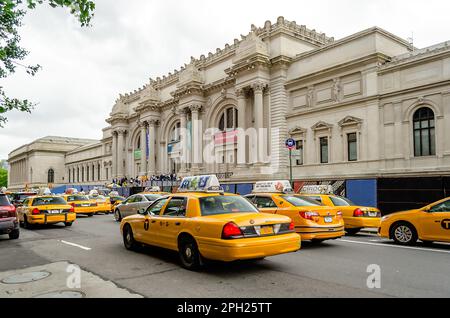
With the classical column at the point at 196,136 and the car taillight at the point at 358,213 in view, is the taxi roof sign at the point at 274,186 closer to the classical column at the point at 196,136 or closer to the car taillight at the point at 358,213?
the car taillight at the point at 358,213

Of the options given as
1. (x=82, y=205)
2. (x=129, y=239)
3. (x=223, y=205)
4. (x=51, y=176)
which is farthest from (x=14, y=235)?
(x=51, y=176)

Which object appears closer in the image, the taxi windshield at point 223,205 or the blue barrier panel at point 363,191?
the taxi windshield at point 223,205

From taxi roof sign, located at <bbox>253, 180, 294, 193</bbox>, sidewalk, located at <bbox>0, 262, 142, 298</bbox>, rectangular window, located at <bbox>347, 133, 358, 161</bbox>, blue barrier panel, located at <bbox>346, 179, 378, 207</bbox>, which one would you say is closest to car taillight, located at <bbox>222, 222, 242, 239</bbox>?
sidewalk, located at <bbox>0, 262, 142, 298</bbox>

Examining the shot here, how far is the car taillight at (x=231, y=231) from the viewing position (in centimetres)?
670

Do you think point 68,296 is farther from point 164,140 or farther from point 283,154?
point 164,140

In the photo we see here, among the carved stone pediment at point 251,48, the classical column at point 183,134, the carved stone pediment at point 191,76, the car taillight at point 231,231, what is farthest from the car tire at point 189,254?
the classical column at point 183,134

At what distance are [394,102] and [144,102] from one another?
113 feet

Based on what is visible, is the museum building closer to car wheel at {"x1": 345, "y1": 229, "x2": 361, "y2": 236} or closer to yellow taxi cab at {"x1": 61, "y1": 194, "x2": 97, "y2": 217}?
car wheel at {"x1": 345, "y1": 229, "x2": 361, "y2": 236}

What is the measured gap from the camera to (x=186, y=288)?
19.8 ft

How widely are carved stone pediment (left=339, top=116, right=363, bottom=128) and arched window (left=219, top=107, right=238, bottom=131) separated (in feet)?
43.8

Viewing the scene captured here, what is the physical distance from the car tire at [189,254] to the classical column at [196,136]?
115ft

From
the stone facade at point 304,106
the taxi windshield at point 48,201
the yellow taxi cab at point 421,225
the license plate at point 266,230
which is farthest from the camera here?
the stone facade at point 304,106

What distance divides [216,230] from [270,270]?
1.44 metres
